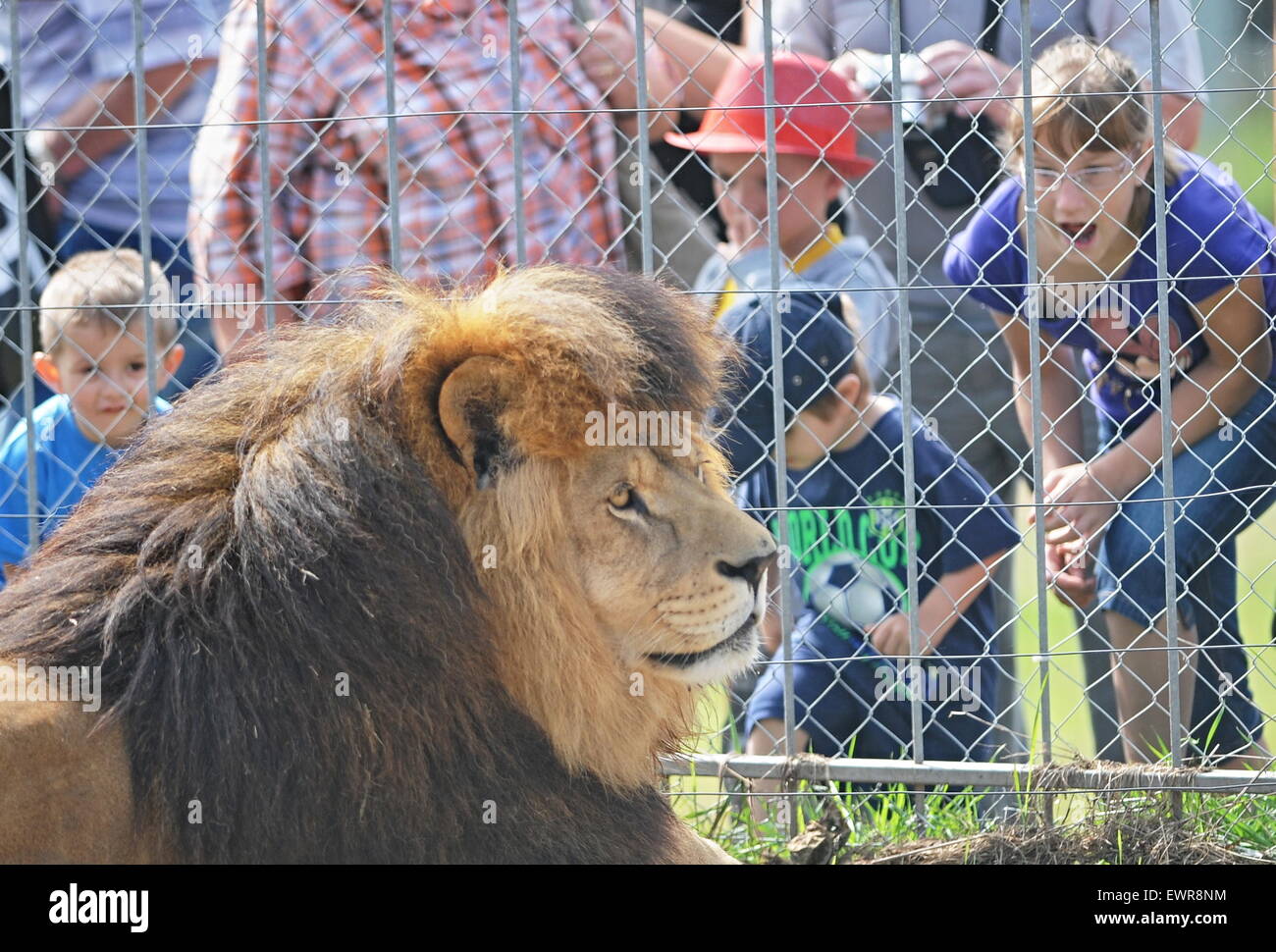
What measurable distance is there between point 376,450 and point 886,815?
6.67 ft

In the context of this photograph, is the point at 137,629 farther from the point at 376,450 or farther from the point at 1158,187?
the point at 1158,187

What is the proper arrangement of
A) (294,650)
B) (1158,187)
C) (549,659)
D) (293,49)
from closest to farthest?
(294,650)
(549,659)
(1158,187)
(293,49)

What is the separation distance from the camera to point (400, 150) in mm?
4438

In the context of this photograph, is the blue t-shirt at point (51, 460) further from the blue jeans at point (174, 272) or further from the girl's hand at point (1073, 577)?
the girl's hand at point (1073, 577)

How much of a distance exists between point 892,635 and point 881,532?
32 cm

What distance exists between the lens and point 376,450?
7.98 feet

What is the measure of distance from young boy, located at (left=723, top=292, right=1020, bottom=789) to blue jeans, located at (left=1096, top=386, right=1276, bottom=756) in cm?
31

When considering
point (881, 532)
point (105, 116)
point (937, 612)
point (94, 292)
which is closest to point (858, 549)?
point (881, 532)

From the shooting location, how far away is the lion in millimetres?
2311

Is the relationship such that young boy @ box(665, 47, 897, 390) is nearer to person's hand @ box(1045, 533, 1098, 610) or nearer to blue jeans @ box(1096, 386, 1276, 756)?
person's hand @ box(1045, 533, 1098, 610)

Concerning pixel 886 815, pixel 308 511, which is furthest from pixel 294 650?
pixel 886 815

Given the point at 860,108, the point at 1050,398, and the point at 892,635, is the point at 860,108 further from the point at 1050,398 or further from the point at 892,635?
the point at 892,635

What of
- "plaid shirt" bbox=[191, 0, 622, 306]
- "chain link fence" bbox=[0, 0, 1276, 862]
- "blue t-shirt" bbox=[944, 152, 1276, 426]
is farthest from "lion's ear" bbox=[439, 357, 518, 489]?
"plaid shirt" bbox=[191, 0, 622, 306]

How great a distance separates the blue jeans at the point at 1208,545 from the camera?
3939 millimetres
